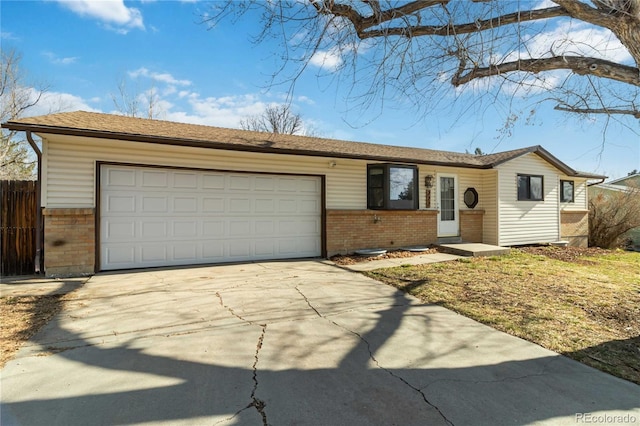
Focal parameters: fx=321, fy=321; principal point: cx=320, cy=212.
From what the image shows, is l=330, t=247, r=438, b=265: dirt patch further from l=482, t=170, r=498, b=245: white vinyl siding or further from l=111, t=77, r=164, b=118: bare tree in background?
l=111, t=77, r=164, b=118: bare tree in background

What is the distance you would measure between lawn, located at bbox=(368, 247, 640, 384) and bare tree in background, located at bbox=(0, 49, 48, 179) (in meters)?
22.8

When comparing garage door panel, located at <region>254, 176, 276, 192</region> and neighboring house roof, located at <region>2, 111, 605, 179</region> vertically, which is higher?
neighboring house roof, located at <region>2, 111, 605, 179</region>

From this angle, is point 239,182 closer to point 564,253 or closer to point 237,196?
point 237,196

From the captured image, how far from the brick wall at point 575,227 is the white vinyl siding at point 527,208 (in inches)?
26.9

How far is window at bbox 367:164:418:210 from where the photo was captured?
32.6ft

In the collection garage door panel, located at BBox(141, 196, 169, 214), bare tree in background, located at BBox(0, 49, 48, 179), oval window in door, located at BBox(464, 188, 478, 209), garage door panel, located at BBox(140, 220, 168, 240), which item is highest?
bare tree in background, located at BBox(0, 49, 48, 179)

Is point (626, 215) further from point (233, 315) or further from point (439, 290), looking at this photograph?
point (233, 315)

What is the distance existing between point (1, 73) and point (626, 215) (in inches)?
1277

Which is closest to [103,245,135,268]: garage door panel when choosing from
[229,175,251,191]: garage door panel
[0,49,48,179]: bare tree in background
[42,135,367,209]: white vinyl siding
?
[42,135,367,209]: white vinyl siding

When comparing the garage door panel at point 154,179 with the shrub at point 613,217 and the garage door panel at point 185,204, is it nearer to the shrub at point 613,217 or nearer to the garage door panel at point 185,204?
the garage door panel at point 185,204

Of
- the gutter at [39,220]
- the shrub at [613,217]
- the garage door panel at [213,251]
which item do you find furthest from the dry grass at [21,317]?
the shrub at [613,217]

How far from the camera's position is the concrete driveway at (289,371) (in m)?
Answer: 2.37

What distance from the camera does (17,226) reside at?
664cm

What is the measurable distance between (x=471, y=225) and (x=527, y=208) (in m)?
2.61
